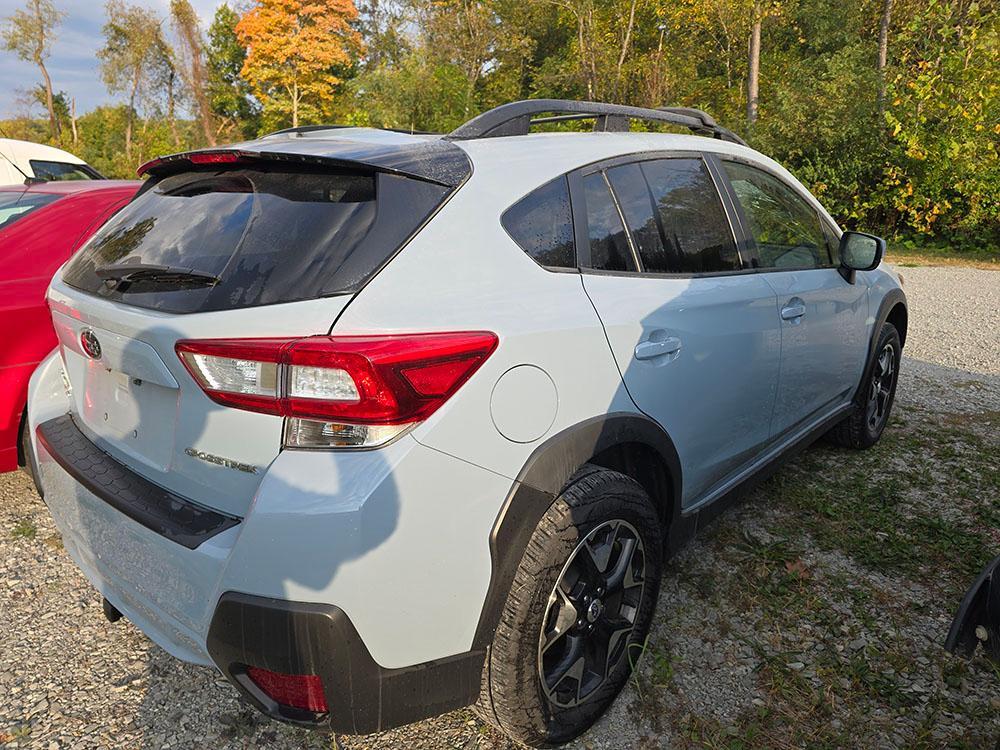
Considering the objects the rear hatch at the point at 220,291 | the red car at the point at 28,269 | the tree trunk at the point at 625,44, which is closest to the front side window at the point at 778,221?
the rear hatch at the point at 220,291

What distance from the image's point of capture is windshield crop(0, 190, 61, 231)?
383 centimetres

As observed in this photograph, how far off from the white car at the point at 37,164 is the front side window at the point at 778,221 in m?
10.5

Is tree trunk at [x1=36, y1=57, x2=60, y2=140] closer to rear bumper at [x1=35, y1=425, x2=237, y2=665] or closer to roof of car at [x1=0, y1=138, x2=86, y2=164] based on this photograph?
roof of car at [x1=0, y1=138, x2=86, y2=164]

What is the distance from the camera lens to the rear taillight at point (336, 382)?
4.81ft

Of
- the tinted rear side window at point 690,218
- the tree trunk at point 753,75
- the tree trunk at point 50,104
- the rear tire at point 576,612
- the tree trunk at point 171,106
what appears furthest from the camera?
the tree trunk at point 171,106

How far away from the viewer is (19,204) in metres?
4.05

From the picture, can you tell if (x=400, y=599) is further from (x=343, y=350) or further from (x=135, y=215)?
(x=135, y=215)

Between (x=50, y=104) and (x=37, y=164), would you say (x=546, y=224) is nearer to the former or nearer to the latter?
(x=37, y=164)

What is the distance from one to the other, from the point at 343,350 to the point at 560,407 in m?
0.60

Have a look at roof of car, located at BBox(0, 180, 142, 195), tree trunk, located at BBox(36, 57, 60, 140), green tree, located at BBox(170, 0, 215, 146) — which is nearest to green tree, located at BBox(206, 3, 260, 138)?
green tree, located at BBox(170, 0, 215, 146)

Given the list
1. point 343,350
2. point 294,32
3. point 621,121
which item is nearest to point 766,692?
point 343,350

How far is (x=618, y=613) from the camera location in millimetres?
2166

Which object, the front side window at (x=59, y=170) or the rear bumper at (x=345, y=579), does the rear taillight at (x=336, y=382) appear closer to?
the rear bumper at (x=345, y=579)

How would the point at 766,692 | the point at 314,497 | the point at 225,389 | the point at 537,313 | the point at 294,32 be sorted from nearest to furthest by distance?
the point at 314,497 < the point at 225,389 < the point at 537,313 < the point at 766,692 < the point at 294,32
